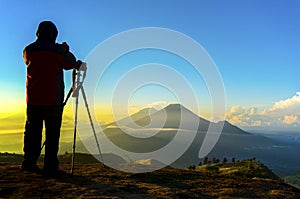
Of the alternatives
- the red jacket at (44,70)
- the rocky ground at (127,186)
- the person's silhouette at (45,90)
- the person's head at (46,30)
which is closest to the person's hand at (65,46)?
the person's silhouette at (45,90)

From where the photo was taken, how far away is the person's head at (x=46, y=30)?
945 centimetres

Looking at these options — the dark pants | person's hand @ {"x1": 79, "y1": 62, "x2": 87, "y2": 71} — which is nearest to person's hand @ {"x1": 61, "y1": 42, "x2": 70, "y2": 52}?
person's hand @ {"x1": 79, "y1": 62, "x2": 87, "y2": 71}

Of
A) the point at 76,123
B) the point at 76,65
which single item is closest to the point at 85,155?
the point at 76,123

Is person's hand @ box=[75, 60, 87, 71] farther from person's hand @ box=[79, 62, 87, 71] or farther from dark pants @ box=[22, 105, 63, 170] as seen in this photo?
dark pants @ box=[22, 105, 63, 170]

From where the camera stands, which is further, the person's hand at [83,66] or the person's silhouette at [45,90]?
the person's hand at [83,66]

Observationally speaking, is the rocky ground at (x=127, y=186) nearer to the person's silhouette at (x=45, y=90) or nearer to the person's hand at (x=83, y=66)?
the person's silhouette at (x=45, y=90)

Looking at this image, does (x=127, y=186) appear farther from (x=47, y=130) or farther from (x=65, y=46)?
(x=65, y=46)

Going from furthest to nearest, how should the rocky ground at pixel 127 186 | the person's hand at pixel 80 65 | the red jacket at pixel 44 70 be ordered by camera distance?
the person's hand at pixel 80 65, the red jacket at pixel 44 70, the rocky ground at pixel 127 186

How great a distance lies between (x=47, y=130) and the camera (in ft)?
31.3

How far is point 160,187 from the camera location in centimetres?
891

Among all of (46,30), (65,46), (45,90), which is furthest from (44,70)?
(46,30)

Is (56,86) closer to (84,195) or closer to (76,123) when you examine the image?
(76,123)

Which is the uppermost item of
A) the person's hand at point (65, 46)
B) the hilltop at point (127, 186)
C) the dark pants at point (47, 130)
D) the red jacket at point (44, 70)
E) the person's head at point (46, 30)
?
the person's head at point (46, 30)

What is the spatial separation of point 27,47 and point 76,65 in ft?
4.91
